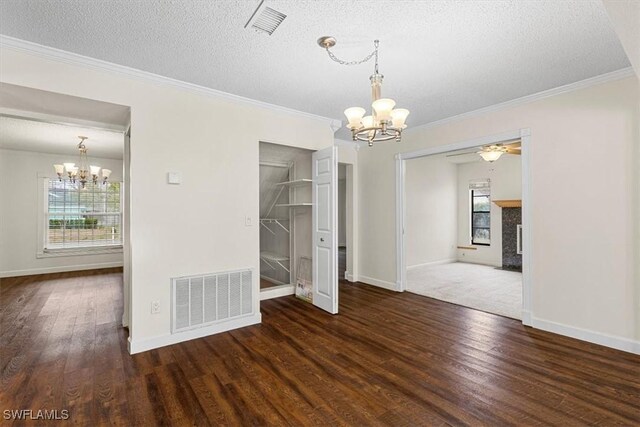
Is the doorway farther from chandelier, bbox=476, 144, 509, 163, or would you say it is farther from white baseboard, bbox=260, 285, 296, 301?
chandelier, bbox=476, 144, 509, 163

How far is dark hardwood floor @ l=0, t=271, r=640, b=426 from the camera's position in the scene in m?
1.98

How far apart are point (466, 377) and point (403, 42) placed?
270cm

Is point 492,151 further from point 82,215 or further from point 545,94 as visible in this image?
point 82,215

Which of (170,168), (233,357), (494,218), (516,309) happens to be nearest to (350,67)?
(170,168)

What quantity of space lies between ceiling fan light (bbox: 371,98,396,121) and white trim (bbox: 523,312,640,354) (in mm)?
2968

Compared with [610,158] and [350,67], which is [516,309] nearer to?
[610,158]

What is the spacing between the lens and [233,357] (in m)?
2.77

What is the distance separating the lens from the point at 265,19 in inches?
82.7

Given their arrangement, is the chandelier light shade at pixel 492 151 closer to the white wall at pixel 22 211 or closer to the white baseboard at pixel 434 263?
the white baseboard at pixel 434 263

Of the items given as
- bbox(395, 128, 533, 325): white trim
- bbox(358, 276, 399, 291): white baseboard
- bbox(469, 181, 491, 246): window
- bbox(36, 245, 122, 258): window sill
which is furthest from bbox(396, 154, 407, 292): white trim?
bbox(36, 245, 122, 258): window sill

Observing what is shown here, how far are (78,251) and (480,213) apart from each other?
9692 millimetres

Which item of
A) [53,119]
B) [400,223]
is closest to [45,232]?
[53,119]

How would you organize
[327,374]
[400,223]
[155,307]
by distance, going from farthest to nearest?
[400,223] → [155,307] → [327,374]

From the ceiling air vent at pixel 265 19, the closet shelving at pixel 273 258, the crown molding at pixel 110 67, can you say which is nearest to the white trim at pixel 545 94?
the crown molding at pixel 110 67
